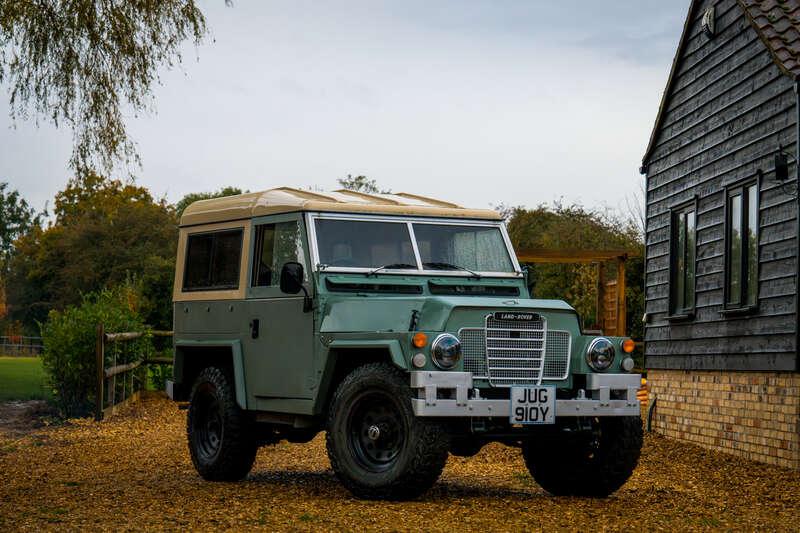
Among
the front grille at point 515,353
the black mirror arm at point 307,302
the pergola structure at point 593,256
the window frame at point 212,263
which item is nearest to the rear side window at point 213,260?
the window frame at point 212,263

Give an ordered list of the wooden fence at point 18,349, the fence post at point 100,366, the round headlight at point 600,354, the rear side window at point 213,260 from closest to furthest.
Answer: the round headlight at point 600,354 → the rear side window at point 213,260 → the fence post at point 100,366 → the wooden fence at point 18,349

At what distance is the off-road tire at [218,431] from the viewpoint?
439 inches

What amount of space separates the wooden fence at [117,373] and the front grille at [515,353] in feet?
34.5

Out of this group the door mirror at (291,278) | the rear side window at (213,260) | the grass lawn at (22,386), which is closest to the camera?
the door mirror at (291,278)

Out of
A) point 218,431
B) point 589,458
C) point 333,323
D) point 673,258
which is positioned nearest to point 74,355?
point 218,431

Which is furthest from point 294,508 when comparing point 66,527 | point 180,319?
point 180,319

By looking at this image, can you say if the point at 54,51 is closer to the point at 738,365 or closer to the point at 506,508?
the point at 506,508

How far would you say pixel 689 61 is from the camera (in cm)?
1739

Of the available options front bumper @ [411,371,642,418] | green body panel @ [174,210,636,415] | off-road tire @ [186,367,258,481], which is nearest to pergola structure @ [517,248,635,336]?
off-road tire @ [186,367,258,481]

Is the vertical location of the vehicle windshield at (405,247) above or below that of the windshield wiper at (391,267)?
above

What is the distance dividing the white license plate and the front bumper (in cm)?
5

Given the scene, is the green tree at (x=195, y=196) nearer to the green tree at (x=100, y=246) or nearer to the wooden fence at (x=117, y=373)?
the green tree at (x=100, y=246)

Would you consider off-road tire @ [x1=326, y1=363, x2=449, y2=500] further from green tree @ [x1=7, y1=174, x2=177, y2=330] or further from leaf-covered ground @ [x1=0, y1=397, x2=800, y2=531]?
green tree @ [x1=7, y1=174, x2=177, y2=330]

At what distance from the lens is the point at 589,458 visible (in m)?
9.99
